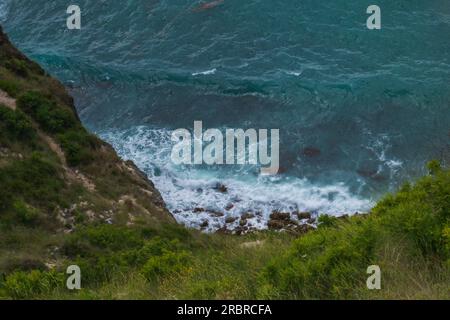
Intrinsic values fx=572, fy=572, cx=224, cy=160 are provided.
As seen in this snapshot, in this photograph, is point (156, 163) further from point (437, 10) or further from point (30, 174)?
point (437, 10)

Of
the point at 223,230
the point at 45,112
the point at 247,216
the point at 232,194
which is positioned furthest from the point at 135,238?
the point at 232,194

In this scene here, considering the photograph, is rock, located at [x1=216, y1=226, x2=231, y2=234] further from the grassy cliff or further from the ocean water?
the grassy cliff

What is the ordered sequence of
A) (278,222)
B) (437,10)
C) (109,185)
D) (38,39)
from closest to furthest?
(109,185), (278,222), (437,10), (38,39)

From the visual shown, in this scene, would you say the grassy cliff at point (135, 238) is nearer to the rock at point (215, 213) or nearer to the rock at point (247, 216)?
the rock at point (215, 213)

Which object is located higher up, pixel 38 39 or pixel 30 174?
pixel 38 39

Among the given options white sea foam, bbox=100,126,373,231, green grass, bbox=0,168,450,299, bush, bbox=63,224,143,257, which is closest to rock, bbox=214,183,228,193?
white sea foam, bbox=100,126,373,231
